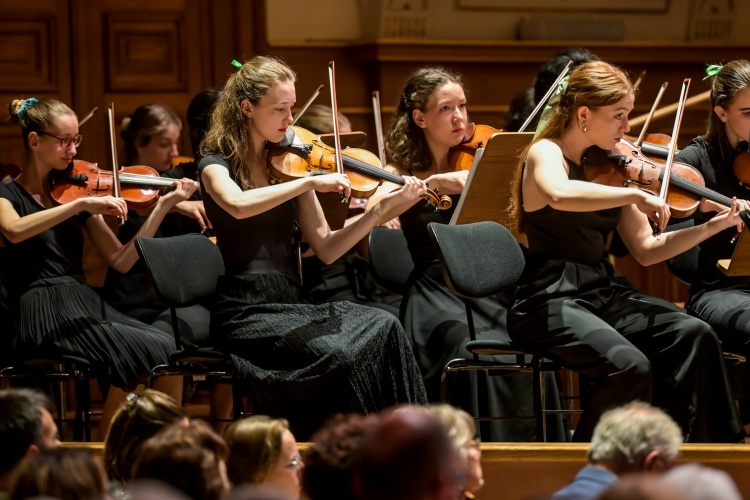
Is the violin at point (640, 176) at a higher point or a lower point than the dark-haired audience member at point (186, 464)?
higher

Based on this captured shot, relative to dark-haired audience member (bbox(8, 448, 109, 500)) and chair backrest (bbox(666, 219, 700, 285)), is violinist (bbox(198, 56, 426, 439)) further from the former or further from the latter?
dark-haired audience member (bbox(8, 448, 109, 500))

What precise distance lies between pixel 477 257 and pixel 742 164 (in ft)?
3.16

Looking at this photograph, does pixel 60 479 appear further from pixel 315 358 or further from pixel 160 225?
pixel 160 225

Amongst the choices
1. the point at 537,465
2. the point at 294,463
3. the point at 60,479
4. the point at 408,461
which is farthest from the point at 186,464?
the point at 537,465

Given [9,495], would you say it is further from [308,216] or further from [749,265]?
[749,265]

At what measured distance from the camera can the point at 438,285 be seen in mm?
4141

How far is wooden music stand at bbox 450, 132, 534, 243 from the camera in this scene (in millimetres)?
3928

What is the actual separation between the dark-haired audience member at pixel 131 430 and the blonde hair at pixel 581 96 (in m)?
1.35

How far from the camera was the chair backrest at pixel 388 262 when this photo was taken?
13.8 feet

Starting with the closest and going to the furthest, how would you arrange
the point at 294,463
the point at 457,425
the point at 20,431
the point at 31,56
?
the point at 20,431, the point at 457,425, the point at 294,463, the point at 31,56

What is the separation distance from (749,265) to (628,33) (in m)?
2.91

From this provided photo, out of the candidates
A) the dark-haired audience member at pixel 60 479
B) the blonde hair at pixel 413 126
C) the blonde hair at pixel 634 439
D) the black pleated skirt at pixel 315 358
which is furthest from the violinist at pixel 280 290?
the dark-haired audience member at pixel 60 479

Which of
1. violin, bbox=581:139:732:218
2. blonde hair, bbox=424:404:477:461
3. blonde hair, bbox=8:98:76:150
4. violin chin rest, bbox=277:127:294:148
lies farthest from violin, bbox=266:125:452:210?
blonde hair, bbox=424:404:477:461

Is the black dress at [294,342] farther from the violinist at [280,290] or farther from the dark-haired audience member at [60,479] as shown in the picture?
the dark-haired audience member at [60,479]
